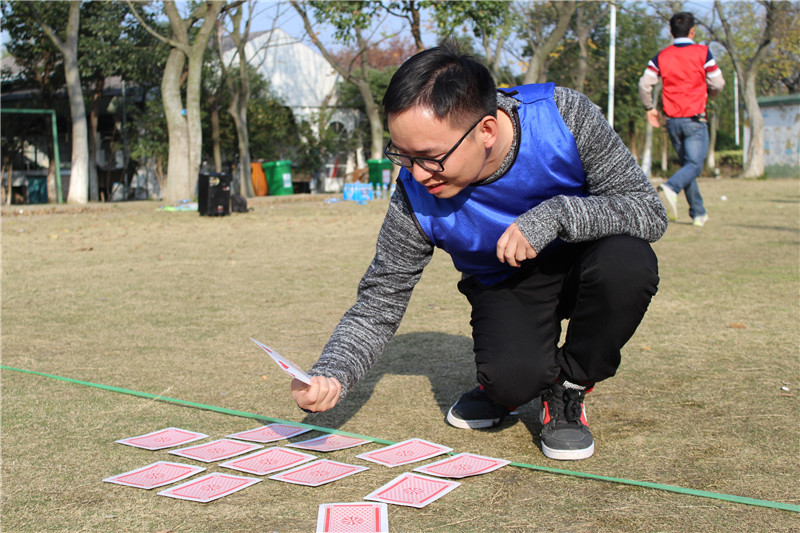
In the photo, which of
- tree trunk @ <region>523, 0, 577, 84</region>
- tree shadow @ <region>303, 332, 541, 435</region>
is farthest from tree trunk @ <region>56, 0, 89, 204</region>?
tree shadow @ <region>303, 332, 541, 435</region>

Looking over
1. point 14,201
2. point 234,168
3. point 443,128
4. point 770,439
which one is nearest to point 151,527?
point 443,128

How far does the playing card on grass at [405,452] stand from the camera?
231 cm

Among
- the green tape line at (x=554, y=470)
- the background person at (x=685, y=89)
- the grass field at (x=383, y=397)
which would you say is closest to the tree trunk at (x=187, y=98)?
the grass field at (x=383, y=397)

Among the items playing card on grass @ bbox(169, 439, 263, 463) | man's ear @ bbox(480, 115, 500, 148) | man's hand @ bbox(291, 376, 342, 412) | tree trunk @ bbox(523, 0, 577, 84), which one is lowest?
playing card on grass @ bbox(169, 439, 263, 463)

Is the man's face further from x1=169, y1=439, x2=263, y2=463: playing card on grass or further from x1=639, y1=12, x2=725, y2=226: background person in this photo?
x1=639, y1=12, x2=725, y2=226: background person

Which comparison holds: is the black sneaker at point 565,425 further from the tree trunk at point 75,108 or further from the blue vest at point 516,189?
the tree trunk at point 75,108

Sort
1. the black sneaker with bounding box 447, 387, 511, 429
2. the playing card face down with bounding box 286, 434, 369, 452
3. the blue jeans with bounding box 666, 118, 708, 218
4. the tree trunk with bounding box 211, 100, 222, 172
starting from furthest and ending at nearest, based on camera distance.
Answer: the tree trunk with bounding box 211, 100, 222, 172
the blue jeans with bounding box 666, 118, 708, 218
the black sneaker with bounding box 447, 387, 511, 429
the playing card face down with bounding box 286, 434, 369, 452

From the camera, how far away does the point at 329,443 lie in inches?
97.7

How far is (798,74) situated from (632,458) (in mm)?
41754

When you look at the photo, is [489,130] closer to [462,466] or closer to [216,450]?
[462,466]

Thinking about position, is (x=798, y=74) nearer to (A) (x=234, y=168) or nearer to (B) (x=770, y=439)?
(A) (x=234, y=168)

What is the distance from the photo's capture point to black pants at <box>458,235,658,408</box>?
229 cm

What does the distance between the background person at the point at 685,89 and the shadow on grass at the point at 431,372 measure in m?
4.71

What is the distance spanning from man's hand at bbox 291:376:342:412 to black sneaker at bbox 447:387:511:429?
701 mm
